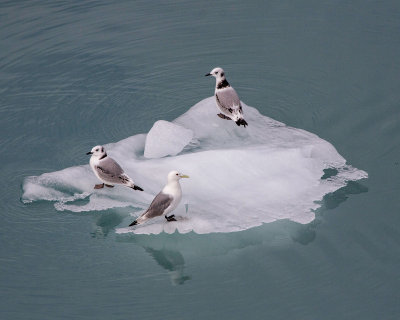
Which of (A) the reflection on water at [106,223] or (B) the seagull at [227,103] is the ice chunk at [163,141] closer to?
(B) the seagull at [227,103]

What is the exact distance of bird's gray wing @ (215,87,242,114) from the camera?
7117 millimetres

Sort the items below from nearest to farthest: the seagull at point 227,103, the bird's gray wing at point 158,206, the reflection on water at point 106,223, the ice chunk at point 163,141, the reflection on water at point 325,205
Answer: the bird's gray wing at point 158,206 → the reflection on water at point 325,205 → the reflection on water at point 106,223 → the ice chunk at point 163,141 → the seagull at point 227,103

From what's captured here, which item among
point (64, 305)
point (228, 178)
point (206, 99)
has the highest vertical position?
point (206, 99)

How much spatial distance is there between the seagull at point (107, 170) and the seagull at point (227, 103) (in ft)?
4.36

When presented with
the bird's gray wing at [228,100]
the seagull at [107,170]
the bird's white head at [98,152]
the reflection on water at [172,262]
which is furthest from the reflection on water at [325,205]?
the bird's white head at [98,152]

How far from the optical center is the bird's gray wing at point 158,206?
5918 millimetres

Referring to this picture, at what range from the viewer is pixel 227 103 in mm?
7141

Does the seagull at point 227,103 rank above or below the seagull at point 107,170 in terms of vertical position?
above

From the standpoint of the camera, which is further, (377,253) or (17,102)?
(17,102)

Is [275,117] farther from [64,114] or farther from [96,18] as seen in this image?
[96,18]

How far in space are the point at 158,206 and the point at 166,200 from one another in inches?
3.2

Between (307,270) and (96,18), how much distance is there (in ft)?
17.9

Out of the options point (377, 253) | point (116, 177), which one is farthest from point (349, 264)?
point (116, 177)

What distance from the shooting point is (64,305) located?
5.56 m
